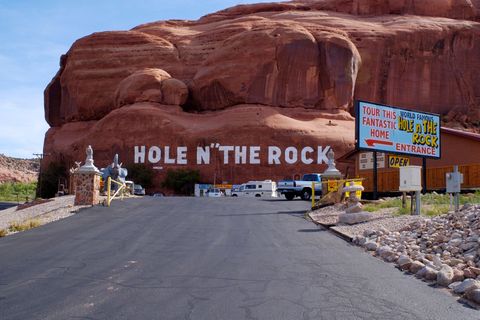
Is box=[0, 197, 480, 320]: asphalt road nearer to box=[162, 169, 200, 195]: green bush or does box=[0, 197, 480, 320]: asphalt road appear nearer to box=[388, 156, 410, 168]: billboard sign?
box=[388, 156, 410, 168]: billboard sign

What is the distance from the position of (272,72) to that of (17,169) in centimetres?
9308

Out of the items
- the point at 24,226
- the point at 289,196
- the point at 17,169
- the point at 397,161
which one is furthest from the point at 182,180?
the point at 17,169

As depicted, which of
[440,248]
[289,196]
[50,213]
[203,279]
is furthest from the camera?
[289,196]

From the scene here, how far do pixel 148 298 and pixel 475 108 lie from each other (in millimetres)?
77903

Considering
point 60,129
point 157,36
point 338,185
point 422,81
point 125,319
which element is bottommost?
point 125,319

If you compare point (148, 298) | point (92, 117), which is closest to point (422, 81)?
point (92, 117)

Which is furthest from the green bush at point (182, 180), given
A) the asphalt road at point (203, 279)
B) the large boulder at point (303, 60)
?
the asphalt road at point (203, 279)

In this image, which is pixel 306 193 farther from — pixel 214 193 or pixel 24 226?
pixel 24 226

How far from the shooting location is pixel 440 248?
11.2m

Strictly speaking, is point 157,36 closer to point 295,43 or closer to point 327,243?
point 295,43

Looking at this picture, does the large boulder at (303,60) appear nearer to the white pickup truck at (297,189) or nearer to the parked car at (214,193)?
the parked car at (214,193)

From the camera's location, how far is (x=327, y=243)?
13500mm

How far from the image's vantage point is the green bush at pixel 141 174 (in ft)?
202

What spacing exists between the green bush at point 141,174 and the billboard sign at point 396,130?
40212 millimetres
